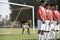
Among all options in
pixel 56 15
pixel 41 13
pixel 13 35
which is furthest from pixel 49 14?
pixel 13 35

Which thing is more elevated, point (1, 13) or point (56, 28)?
point (1, 13)

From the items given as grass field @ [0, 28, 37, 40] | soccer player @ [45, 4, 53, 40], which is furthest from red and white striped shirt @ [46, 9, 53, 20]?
grass field @ [0, 28, 37, 40]

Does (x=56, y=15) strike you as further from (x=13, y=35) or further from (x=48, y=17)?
(x=13, y=35)

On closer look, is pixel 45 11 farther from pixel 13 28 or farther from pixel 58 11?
pixel 13 28

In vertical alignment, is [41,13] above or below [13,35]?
above

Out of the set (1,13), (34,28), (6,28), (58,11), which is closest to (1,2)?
(1,13)

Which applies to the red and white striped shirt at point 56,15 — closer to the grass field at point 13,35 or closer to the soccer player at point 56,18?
the soccer player at point 56,18

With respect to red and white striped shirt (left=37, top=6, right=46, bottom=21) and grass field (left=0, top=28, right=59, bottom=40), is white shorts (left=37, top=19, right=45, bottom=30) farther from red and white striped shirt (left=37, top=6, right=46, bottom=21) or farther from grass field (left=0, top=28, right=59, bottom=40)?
grass field (left=0, top=28, right=59, bottom=40)

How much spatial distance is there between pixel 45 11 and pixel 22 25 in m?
0.84

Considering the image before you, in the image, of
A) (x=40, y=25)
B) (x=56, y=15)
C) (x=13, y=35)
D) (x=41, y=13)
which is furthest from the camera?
(x=56, y=15)

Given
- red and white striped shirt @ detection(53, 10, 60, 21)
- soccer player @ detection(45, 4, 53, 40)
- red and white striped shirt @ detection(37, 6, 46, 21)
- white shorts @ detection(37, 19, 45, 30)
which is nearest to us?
red and white striped shirt @ detection(37, 6, 46, 21)

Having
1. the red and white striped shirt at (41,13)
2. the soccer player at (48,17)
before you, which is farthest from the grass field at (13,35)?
the red and white striped shirt at (41,13)

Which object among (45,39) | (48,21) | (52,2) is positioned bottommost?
(45,39)

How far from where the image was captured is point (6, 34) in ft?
26.2
